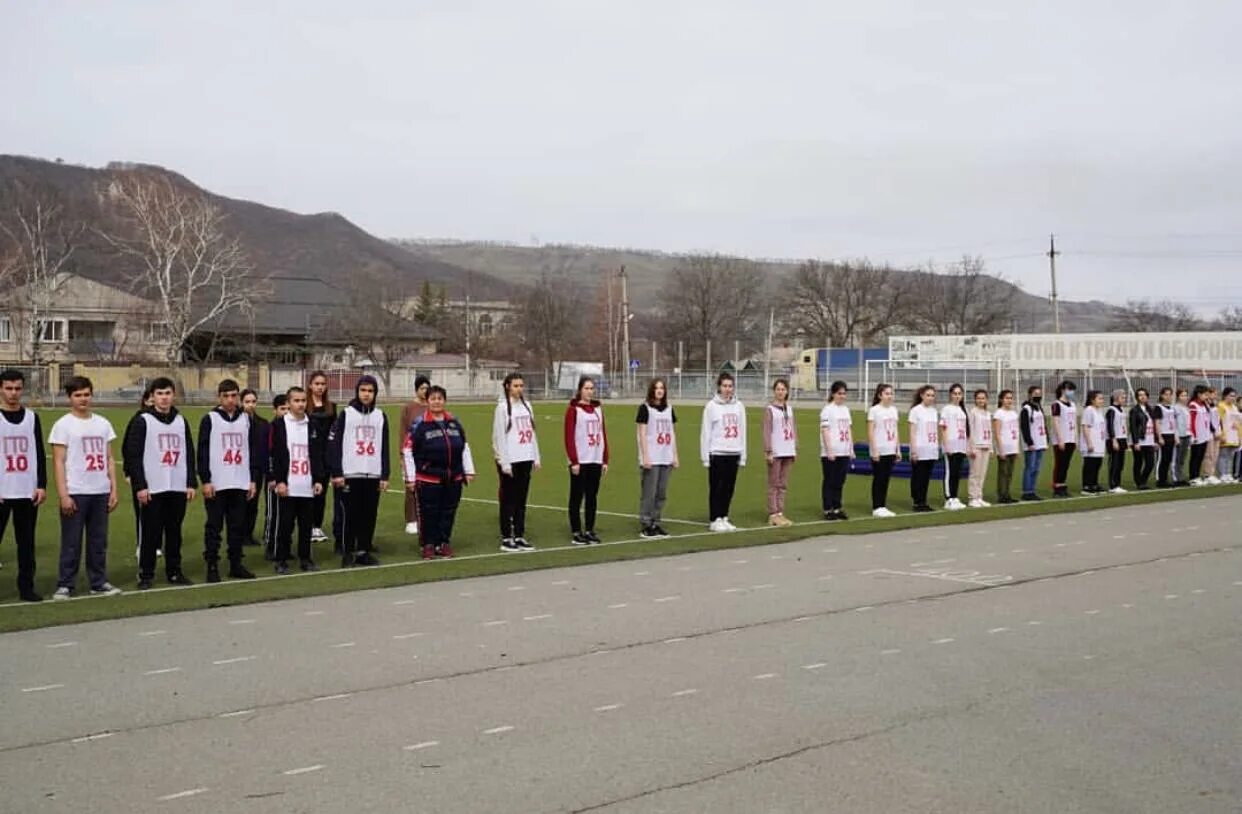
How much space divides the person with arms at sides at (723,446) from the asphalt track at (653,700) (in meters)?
4.49

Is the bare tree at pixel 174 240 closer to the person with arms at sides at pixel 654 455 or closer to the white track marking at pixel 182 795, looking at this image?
the person with arms at sides at pixel 654 455

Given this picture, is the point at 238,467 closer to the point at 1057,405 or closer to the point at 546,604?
the point at 546,604

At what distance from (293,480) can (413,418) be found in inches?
124

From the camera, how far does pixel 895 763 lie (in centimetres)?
613

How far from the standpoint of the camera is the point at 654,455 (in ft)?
52.6

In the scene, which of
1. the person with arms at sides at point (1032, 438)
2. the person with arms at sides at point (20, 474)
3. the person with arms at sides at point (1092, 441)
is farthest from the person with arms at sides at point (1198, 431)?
the person with arms at sides at point (20, 474)

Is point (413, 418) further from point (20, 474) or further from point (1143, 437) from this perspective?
point (1143, 437)

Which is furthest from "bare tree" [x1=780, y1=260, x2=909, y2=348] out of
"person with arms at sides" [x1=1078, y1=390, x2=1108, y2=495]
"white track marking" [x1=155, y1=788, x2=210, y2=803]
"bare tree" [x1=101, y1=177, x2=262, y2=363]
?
"white track marking" [x1=155, y1=788, x2=210, y2=803]

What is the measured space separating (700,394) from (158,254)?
35.8m

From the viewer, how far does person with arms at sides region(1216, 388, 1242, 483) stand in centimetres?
2556

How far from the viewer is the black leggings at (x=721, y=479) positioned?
54.4ft

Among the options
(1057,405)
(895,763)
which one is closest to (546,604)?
(895,763)

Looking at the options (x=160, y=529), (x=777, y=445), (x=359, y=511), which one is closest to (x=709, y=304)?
(x=777, y=445)

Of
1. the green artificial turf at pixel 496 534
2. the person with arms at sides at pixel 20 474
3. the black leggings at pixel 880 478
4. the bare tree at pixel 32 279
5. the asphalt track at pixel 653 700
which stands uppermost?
the bare tree at pixel 32 279
